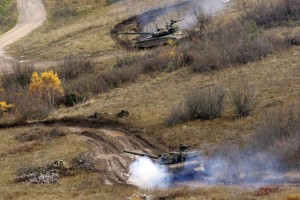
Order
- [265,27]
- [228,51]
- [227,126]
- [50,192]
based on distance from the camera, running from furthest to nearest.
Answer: [265,27] → [228,51] → [227,126] → [50,192]

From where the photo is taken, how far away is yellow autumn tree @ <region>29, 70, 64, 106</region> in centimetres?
4266

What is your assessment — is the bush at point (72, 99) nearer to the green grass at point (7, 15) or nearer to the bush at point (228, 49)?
the bush at point (228, 49)

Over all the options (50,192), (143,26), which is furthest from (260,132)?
(143,26)

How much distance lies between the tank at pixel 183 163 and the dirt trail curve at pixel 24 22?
35.5m

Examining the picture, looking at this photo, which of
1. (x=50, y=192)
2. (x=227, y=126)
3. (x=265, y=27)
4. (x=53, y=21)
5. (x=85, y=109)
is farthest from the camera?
(x=53, y=21)

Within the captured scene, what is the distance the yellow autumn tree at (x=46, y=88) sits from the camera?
42.7 m

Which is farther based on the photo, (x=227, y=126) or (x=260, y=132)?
(x=227, y=126)

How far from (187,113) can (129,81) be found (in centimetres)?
1462

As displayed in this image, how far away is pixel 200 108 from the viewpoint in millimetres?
33750

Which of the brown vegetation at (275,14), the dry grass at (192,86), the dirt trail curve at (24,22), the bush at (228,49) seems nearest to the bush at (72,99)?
the dry grass at (192,86)

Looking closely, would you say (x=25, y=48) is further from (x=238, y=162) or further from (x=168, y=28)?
(x=238, y=162)

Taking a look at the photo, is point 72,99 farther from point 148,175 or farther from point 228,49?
point 148,175

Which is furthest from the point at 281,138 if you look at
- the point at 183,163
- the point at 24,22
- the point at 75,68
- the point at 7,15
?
the point at 7,15

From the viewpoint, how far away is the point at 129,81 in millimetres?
47938
